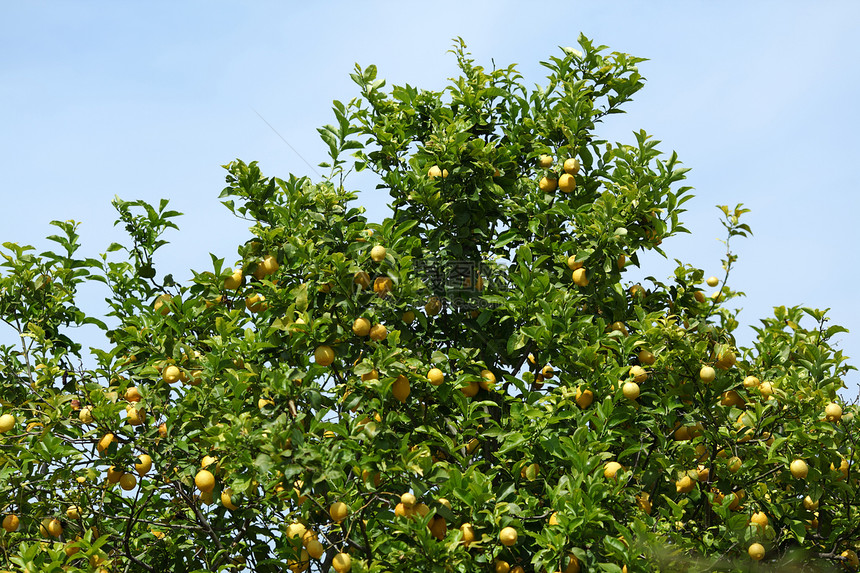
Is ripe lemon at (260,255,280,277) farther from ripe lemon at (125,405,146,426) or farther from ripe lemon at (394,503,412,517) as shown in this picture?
ripe lemon at (394,503,412,517)

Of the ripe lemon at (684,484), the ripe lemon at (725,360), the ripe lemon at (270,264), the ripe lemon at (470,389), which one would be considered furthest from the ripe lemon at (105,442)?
the ripe lemon at (725,360)

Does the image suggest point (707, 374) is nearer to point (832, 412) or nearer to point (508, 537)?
point (832, 412)

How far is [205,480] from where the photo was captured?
5340 millimetres

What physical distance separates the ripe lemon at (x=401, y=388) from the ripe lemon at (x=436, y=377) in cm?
23

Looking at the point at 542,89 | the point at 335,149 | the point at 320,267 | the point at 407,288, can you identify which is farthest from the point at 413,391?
the point at 542,89

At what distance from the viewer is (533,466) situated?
17.9ft

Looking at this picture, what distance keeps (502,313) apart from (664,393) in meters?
1.30

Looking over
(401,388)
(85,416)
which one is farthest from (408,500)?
(85,416)

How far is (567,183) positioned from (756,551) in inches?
113

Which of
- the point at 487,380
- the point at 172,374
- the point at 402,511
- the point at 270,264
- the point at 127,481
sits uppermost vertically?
the point at 270,264

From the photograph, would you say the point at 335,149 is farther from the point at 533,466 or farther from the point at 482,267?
the point at 533,466

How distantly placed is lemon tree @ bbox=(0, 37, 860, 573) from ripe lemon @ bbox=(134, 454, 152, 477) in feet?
Answer: 0.06

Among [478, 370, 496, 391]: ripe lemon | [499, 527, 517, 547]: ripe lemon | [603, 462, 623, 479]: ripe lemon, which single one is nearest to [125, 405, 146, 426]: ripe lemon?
[478, 370, 496, 391]: ripe lemon

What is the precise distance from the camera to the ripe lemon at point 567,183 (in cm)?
658
